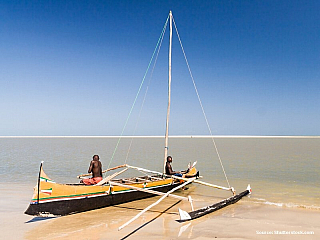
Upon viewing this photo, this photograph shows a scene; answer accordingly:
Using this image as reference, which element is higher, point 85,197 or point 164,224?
point 85,197

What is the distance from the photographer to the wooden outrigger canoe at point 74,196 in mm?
8773

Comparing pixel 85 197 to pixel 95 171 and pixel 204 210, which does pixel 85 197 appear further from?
pixel 204 210

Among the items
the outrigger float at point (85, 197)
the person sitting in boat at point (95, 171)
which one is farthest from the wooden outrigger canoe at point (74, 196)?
the person sitting in boat at point (95, 171)

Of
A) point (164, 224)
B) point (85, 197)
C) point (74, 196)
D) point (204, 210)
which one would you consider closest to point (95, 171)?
point (85, 197)

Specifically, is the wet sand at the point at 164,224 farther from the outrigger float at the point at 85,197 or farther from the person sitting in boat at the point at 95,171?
the person sitting in boat at the point at 95,171

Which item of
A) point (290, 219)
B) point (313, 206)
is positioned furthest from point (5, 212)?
point (313, 206)

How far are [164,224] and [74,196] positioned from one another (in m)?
3.50

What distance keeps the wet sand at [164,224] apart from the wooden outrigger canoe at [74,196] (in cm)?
32

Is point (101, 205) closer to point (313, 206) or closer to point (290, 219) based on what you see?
point (290, 219)

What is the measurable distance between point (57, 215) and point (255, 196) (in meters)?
9.58

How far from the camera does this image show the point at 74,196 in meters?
9.75

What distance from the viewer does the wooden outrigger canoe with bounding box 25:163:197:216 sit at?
8773mm

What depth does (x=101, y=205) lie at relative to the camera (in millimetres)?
10758

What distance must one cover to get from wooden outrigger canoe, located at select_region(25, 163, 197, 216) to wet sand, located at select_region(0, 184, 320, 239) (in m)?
0.32
